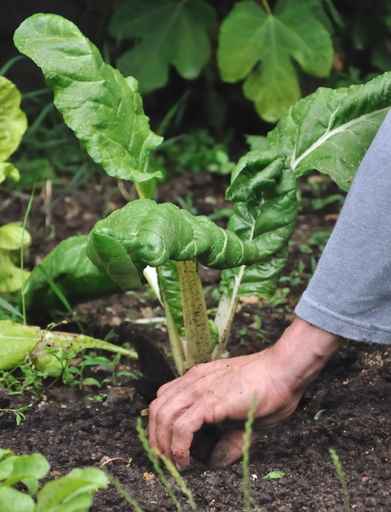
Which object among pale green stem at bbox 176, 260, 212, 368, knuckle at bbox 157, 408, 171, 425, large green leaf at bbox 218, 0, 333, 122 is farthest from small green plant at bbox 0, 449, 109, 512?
large green leaf at bbox 218, 0, 333, 122

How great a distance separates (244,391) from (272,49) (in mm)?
1668

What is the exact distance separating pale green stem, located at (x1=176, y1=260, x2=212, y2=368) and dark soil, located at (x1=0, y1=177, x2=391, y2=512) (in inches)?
6.8

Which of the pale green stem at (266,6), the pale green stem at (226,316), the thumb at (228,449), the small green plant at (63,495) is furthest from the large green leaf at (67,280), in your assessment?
the pale green stem at (266,6)

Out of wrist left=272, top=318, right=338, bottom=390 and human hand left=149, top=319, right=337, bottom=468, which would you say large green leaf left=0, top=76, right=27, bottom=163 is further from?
wrist left=272, top=318, right=338, bottom=390

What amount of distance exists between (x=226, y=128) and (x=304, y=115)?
5.07 ft

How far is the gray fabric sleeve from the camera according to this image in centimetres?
192

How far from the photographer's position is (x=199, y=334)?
225cm

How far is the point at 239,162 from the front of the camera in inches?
90.6

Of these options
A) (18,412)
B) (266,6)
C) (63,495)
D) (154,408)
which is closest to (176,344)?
(154,408)

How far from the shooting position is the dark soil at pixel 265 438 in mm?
1946

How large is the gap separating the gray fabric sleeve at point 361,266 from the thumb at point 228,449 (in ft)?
1.01

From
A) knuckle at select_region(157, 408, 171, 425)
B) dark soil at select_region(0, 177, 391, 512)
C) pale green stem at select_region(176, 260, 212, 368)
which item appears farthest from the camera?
pale green stem at select_region(176, 260, 212, 368)

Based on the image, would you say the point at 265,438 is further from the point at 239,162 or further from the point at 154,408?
the point at 239,162

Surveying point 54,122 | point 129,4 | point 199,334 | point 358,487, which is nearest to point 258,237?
point 199,334
